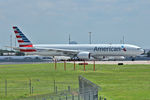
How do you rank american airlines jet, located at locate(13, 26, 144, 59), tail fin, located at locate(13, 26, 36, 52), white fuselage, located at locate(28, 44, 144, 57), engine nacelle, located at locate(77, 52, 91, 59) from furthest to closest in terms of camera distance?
tail fin, located at locate(13, 26, 36, 52) → engine nacelle, located at locate(77, 52, 91, 59) → american airlines jet, located at locate(13, 26, 144, 59) → white fuselage, located at locate(28, 44, 144, 57)

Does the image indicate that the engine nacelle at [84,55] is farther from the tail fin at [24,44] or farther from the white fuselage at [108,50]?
the tail fin at [24,44]

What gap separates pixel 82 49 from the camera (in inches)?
3605

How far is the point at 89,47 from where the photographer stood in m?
90.1

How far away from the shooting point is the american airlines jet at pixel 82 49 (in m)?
86.6

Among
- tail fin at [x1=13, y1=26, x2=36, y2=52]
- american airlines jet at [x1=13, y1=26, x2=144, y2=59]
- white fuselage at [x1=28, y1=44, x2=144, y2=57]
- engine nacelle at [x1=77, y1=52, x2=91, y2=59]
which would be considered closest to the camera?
white fuselage at [x1=28, y1=44, x2=144, y2=57]

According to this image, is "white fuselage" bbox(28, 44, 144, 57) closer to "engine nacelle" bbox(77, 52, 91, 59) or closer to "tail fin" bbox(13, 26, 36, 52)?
"tail fin" bbox(13, 26, 36, 52)

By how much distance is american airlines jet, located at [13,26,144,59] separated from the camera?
86562 mm

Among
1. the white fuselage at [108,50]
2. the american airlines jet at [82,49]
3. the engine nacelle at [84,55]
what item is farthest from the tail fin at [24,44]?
the engine nacelle at [84,55]

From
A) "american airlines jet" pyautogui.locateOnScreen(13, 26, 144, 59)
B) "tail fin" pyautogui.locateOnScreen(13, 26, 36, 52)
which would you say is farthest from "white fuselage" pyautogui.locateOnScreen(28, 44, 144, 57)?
"tail fin" pyautogui.locateOnScreen(13, 26, 36, 52)

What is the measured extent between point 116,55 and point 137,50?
16.9 ft

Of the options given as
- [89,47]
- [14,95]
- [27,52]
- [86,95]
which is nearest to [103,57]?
[89,47]

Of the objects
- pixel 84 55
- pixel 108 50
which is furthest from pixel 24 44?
pixel 108 50

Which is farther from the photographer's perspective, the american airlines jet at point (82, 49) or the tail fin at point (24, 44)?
the tail fin at point (24, 44)

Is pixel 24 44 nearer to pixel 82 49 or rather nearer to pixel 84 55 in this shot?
pixel 82 49
